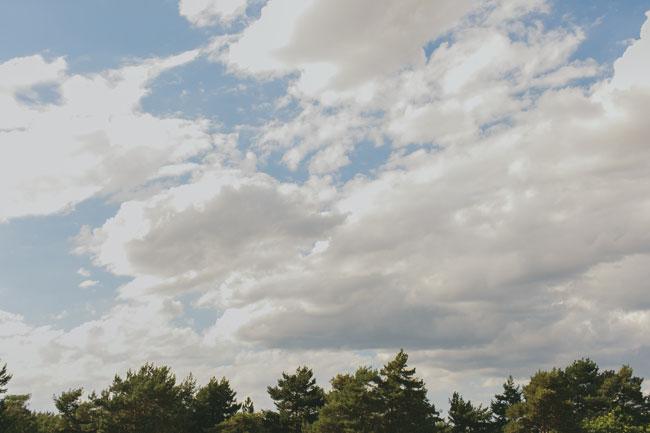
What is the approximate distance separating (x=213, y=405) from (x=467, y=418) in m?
35.8

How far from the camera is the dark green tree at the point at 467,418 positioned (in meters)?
83.4

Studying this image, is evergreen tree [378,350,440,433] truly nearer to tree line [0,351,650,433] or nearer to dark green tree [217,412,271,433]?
tree line [0,351,650,433]

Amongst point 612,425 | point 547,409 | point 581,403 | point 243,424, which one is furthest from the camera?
point 581,403

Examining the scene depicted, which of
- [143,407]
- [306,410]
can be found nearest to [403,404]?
[306,410]

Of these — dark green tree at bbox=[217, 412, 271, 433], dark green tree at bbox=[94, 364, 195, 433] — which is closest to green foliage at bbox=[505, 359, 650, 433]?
dark green tree at bbox=[217, 412, 271, 433]

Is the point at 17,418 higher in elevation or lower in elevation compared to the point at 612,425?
higher

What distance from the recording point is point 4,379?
66.4 metres

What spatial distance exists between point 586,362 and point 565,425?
24622 millimetres

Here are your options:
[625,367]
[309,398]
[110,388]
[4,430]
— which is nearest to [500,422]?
[625,367]

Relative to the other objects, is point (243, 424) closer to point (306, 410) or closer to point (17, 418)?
point (306, 410)

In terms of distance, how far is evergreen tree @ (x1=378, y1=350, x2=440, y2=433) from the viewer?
72375mm

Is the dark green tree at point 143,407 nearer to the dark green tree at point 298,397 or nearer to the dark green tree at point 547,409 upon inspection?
the dark green tree at point 298,397

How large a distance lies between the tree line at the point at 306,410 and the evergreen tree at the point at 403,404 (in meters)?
0.12

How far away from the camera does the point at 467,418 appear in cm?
8331
